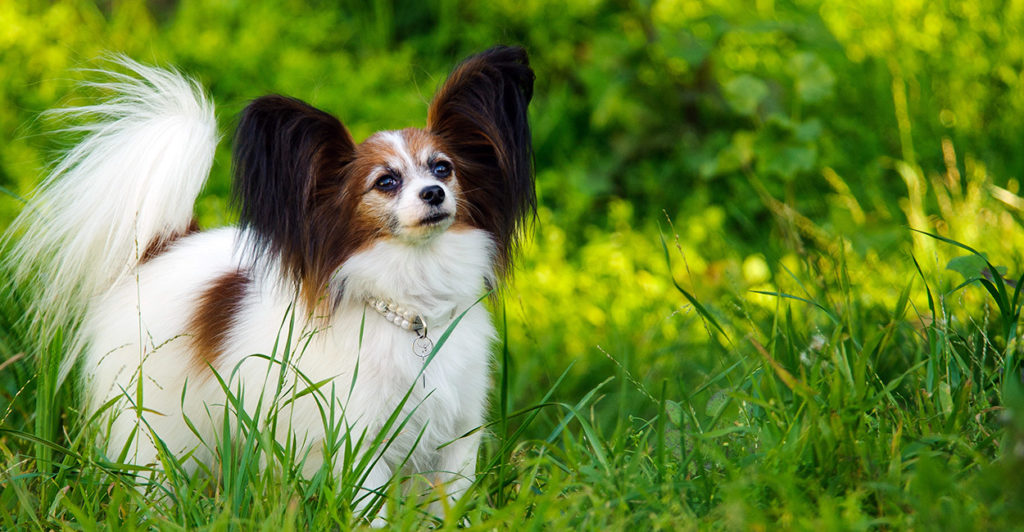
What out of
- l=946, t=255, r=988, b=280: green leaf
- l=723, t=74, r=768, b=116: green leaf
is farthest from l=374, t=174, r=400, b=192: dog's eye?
l=723, t=74, r=768, b=116: green leaf

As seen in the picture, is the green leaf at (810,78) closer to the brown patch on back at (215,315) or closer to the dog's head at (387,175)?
the dog's head at (387,175)

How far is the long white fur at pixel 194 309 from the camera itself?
105 inches

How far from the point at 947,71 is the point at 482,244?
11.4 feet

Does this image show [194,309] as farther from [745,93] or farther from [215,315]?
[745,93]

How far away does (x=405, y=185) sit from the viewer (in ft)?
8.89

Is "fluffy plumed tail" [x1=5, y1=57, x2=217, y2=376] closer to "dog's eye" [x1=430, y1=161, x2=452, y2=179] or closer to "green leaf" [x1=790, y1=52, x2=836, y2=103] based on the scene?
"dog's eye" [x1=430, y1=161, x2=452, y2=179]

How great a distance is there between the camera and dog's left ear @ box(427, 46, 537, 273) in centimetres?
282

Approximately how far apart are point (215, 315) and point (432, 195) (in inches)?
32.0

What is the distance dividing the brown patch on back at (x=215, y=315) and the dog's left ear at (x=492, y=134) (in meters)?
0.76

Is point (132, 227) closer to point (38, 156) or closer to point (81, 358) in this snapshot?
point (81, 358)

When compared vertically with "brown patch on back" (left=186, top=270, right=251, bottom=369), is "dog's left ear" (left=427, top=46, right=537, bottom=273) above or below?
above

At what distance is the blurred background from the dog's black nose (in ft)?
4.58

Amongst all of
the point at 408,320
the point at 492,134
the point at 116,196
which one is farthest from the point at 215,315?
the point at 492,134

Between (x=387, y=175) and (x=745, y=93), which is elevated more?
(x=387, y=175)
